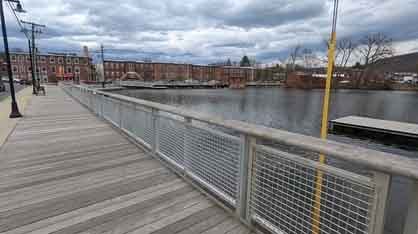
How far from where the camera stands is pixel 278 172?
1677 millimetres

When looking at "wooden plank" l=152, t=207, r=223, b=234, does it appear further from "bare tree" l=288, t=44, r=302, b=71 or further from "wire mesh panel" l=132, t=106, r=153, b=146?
"bare tree" l=288, t=44, r=302, b=71

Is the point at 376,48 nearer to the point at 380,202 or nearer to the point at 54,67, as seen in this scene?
the point at 380,202

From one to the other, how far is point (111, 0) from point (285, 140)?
12.3 meters

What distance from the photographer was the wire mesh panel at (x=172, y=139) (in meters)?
2.76

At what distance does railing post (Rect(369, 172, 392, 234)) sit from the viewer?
1.05 meters

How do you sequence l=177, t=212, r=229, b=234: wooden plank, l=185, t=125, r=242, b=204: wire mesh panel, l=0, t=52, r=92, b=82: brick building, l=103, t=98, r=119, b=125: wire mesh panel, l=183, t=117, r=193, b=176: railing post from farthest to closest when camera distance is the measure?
1. l=0, t=52, r=92, b=82: brick building
2. l=103, t=98, r=119, b=125: wire mesh panel
3. l=183, t=117, r=193, b=176: railing post
4. l=185, t=125, r=242, b=204: wire mesh panel
5. l=177, t=212, r=229, b=234: wooden plank

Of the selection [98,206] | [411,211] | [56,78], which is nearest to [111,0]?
[98,206]

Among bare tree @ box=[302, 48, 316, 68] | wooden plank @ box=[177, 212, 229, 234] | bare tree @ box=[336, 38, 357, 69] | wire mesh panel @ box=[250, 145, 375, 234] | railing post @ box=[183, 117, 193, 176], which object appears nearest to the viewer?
wire mesh panel @ box=[250, 145, 375, 234]

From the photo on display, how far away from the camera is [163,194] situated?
237 cm

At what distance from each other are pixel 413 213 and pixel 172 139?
7.92 ft

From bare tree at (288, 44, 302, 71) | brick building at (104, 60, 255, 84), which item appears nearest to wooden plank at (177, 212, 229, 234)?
bare tree at (288, 44, 302, 71)

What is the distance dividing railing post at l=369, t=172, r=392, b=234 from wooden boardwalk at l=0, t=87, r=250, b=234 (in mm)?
987

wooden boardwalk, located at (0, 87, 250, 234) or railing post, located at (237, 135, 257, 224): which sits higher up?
railing post, located at (237, 135, 257, 224)

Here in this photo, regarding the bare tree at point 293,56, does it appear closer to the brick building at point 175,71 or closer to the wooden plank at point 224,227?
the brick building at point 175,71
